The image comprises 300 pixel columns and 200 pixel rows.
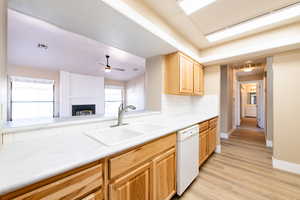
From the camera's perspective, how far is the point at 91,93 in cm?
561

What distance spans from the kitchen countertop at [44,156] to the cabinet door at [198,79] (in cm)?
194

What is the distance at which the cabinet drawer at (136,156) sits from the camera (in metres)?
0.83

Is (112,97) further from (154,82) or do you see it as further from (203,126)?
(203,126)

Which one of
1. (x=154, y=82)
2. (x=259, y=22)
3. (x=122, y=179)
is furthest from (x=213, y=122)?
(x=122, y=179)

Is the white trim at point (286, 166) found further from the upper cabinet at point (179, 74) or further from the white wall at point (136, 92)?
the white wall at point (136, 92)

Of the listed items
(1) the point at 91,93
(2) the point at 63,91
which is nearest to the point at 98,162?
(2) the point at 63,91

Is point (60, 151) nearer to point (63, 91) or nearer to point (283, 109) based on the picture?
point (283, 109)

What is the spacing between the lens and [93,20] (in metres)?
1.22

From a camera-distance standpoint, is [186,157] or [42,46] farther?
[42,46]

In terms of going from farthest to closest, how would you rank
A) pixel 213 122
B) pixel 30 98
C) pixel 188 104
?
pixel 30 98, pixel 188 104, pixel 213 122

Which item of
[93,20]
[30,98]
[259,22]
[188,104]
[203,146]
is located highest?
[259,22]

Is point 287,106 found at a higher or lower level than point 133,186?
higher

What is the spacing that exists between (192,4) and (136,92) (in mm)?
5796

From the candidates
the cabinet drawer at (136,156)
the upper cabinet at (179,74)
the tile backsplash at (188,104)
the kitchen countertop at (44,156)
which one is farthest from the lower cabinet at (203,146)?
the kitchen countertop at (44,156)
